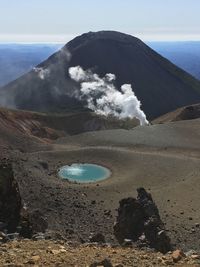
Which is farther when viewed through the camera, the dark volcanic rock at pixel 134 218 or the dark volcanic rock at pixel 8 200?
the dark volcanic rock at pixel 134 218

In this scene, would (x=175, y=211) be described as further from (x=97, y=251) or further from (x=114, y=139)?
(x=114, y=139)

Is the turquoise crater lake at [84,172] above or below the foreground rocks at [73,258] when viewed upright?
above

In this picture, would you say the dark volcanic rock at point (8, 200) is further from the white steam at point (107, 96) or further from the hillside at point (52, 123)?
the white steam at point (107, 96)

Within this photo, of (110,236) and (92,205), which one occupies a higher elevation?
(92,205)

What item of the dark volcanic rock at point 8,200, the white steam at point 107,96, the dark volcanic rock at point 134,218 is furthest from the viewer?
the white steam at point 107,96

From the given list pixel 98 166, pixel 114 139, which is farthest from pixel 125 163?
pixel 114 139

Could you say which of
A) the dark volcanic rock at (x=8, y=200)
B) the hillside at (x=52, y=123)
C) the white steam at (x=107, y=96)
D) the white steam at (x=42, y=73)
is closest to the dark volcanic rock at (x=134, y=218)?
the dark volcanic rock at (x=8, y=200)

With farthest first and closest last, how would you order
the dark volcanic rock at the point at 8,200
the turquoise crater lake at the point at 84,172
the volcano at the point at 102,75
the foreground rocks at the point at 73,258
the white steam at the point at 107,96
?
the volcano at the point at 102,75 < the white steam at the point at 107,96 < the turquoise crater lake at the point at 84,172 < the dark volcanic rock at the point at 8,200 < the foreground rocks at the point at 73,258
